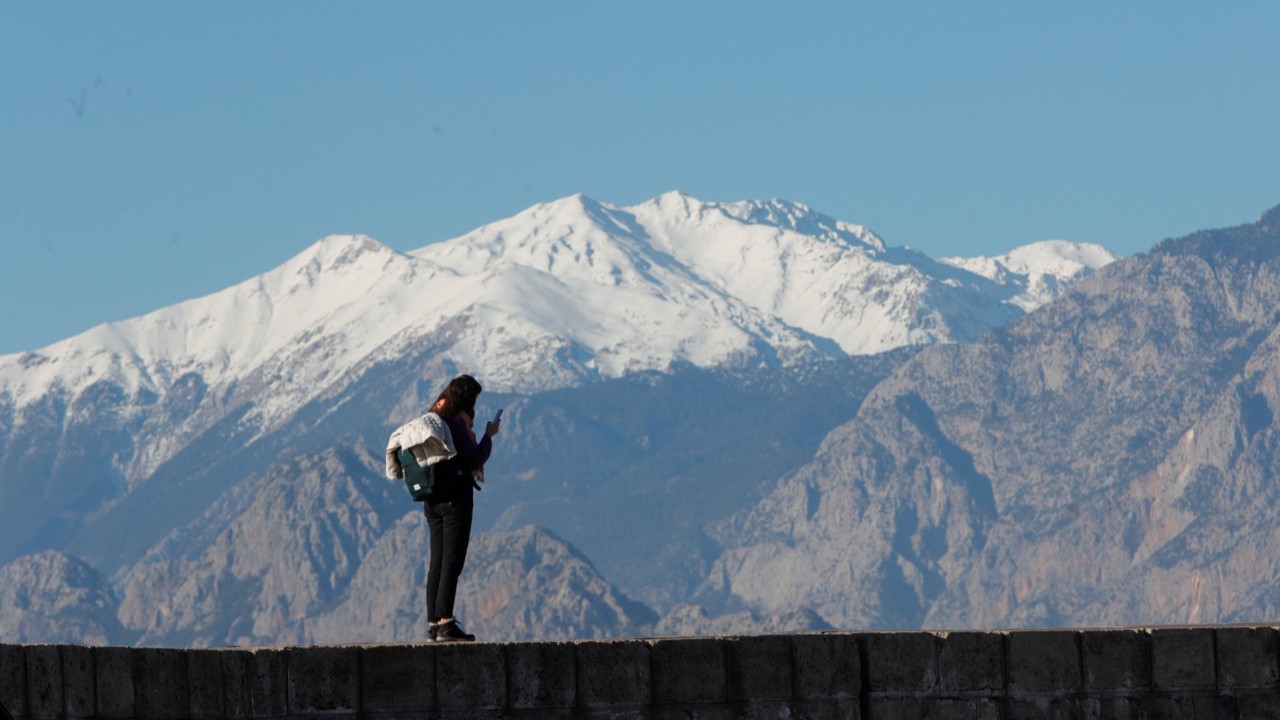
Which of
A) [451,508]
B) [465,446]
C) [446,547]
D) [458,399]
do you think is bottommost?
[446,547]

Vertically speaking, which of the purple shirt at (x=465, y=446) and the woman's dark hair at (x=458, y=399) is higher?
the woman's dark hair at (x=458, y=399)

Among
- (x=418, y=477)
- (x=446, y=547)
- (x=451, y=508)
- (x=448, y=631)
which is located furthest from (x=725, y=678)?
(x=418, y=477)

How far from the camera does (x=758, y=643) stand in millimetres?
21547

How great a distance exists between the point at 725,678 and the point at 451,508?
566 cm

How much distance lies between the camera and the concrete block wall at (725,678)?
19.4m

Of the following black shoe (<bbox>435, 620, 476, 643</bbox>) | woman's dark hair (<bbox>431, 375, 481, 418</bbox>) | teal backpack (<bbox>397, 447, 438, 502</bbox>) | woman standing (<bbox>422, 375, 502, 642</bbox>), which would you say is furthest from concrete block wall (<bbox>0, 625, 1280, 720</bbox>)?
woman's dark hair (<bbox>431, 375, 481, 418</bbox>)

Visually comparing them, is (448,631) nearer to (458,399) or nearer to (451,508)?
(451,508)

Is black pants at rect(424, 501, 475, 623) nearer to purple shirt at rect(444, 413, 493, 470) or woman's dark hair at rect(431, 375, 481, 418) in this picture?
purple shirt at rect(444, 413, 493, 470)

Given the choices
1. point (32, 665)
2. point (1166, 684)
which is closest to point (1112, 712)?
point (1166, 684)

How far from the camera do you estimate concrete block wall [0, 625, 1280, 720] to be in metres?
19.4

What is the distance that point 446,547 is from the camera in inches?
1040

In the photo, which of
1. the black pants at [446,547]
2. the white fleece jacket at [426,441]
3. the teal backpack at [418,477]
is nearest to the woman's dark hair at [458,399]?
the white fleece jacket at [426,441]

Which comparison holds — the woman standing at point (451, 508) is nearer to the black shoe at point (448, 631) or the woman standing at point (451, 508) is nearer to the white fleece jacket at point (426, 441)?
the white fleece jacket at point (426, 441)

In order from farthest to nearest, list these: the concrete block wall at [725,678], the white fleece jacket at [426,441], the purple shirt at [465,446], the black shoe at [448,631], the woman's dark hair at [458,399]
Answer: the woman's dark hair at [458,399] → the purple shirt at [465,446] → the white fleece jacket at [426,441] → the black shoe at [448,631] → the concrete block wall at [725,678]
